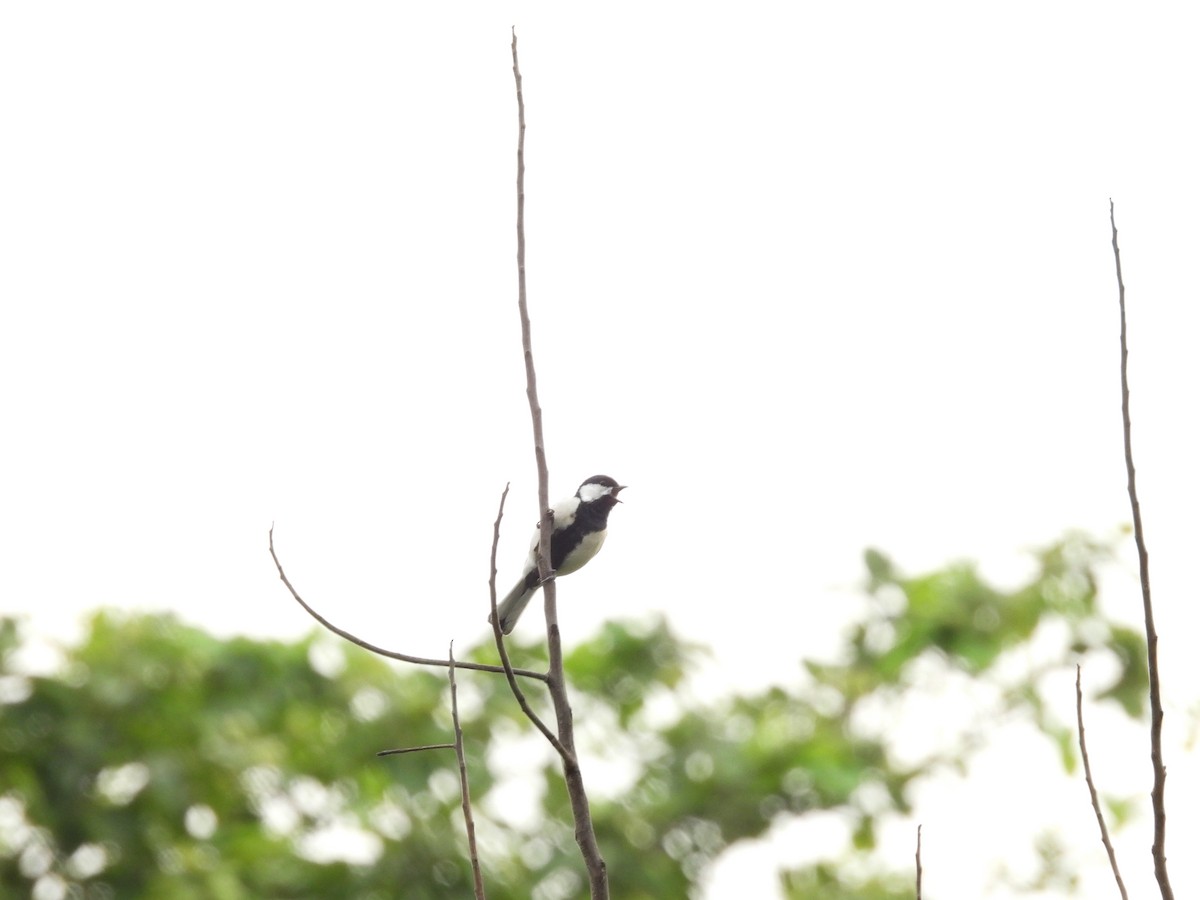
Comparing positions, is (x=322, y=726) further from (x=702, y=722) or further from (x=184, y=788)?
(x=702, y=722)

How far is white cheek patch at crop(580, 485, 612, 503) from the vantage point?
4805 millimetres

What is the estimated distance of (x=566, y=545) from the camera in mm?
4574

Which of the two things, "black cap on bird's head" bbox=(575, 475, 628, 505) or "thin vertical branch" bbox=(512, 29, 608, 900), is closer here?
"thin vertical branch" bbox=(512, 29, 608, 900)

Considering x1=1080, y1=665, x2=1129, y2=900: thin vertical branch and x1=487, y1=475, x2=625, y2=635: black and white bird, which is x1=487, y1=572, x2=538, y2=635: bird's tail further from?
x1=1080, y1=665, x2=1129, y2=900: thin vertical branch

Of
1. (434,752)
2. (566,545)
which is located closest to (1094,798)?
(566,545)

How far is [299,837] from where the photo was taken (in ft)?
20.3

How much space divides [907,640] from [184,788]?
373 cm

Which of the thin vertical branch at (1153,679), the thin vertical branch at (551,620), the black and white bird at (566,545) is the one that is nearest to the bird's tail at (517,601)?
the black and white bird at (566,545)

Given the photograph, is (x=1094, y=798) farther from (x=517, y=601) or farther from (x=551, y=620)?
(x=517, y=601)

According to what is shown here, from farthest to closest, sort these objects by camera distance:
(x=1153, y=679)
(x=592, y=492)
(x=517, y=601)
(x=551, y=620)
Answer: (x=592, y=492) < (x=517, y=601) < (x=551, y=620) < (x=1153, y=679)

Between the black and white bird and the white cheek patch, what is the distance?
0.16 feet

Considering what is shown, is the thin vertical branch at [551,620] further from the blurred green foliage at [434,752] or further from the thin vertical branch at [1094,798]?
the blurred green foliage at [434,752]

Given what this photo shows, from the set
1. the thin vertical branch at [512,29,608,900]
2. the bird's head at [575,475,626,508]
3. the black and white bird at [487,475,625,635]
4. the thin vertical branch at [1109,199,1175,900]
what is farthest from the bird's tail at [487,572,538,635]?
the thin vertical branch at [1109,199,1175,900]

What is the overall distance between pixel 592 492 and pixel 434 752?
5.83ft
